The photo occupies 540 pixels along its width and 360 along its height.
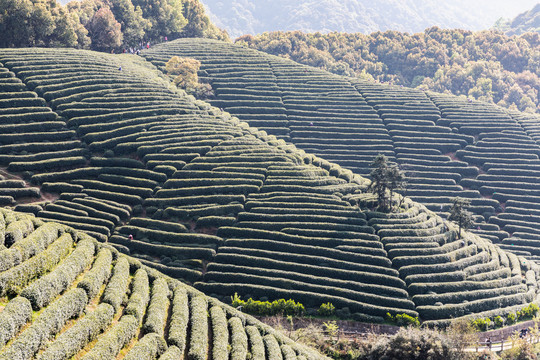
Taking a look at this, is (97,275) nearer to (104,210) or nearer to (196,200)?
(104,210)

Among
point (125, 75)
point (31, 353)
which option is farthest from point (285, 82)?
point (31, 353)

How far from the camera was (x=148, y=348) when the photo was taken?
88.9 feet

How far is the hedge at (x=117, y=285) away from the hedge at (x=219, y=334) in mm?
→ 5585

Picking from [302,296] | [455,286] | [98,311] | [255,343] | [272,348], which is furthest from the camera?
[455,286]

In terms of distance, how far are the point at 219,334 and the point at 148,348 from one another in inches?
219

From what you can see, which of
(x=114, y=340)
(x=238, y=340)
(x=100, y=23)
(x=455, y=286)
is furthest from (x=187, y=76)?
(x=114, y=340)

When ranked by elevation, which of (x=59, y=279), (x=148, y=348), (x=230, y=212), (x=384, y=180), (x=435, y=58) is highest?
(x=435, y=58)

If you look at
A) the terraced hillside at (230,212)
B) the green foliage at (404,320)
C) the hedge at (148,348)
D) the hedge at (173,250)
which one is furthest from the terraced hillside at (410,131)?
the hedge at (148,348)

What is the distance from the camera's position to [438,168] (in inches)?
2805

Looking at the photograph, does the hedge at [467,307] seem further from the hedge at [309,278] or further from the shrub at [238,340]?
the shrub at [238,340]

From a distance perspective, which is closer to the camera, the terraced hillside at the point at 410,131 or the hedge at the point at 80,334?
the hedge at the point at 80,334

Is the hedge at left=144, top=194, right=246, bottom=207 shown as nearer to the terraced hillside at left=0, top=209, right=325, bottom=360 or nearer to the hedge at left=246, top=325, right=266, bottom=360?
the terraced hillside at left=0, top=209, right=325, bottom=360

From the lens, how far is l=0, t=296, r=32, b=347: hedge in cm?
2344

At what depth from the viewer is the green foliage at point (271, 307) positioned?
4125 cm
